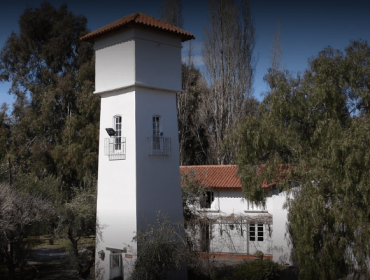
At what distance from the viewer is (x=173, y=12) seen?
1303 inches

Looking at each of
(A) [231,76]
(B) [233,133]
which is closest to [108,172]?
(B) [233,133]

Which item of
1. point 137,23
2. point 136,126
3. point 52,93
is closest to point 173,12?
point 52,93

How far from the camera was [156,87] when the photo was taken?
15641 millimetres

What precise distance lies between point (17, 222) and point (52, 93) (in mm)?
14453

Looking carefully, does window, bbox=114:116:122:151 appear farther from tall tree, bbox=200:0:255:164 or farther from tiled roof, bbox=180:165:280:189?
tall tree, bbox=200:0:255:164

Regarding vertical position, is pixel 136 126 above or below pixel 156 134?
above

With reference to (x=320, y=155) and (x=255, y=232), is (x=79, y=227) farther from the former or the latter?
(x=320, y=155)

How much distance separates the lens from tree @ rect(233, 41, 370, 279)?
12195 mm

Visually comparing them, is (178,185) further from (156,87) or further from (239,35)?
(239,35)

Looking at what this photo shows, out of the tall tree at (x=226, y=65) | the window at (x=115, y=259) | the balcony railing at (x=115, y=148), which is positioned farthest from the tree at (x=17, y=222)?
the tall tree at (x=226, y=65)

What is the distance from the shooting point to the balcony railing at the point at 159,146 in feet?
50.1

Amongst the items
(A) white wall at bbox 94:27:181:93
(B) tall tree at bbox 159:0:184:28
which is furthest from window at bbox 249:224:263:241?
(B) tall tree at bbox 159:0:184:28

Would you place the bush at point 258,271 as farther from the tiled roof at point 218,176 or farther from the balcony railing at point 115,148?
the tiled roof at point 218,176

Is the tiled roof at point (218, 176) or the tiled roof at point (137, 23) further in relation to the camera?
the tiled roof at point (218, 176)
